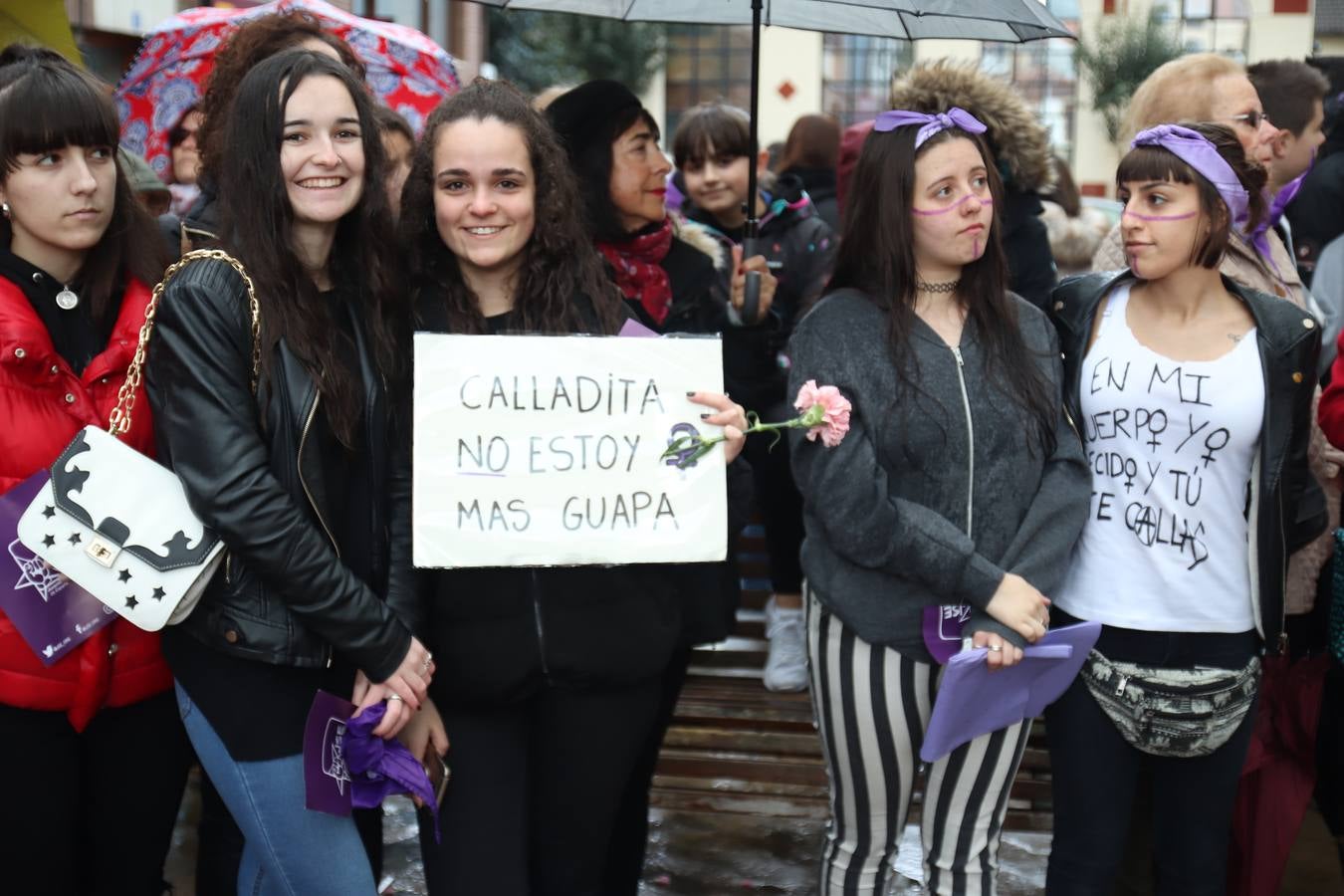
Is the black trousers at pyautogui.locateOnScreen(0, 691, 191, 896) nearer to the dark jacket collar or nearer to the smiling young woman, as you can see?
the smiling young woman

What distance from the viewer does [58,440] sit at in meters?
2.47

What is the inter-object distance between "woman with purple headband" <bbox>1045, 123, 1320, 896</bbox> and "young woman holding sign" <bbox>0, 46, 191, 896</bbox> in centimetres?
192

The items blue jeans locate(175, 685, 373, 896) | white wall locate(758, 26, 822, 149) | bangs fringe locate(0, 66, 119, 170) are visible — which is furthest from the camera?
white wall locate(758, 26, 822, 149)

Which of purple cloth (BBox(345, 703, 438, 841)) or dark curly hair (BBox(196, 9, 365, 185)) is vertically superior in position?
→ dark curly hair (BBox(196, 9, 365, 185))

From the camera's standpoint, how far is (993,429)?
280 cm

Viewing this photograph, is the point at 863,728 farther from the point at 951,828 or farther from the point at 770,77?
the point at 770,77

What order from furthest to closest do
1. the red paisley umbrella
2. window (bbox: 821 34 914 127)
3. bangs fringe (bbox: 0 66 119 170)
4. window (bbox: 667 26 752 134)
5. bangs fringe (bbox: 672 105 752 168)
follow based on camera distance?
window (bbox: 667 26 752 134)
window (bbox: 821 34 914 127)
bangs fringe (bbox: 672 105 752 168)
the red paisley umbrella
bangs fringe (bbox: 0 66 119 170)

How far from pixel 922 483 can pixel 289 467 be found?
50.7 inches

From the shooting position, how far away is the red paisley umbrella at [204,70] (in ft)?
14.5

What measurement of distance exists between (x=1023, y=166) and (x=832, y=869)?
2.35 meters

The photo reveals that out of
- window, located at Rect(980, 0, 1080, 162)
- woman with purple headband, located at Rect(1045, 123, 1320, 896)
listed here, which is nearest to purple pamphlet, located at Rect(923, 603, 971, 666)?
woman with purple headband, located at Rect(1045, 123, 1320, 896)

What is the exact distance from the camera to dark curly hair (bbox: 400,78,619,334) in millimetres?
2660

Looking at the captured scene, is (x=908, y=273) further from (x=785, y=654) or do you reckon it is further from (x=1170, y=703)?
(x=785, y=654)

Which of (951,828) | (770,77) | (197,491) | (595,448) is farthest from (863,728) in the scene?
(770,77)
